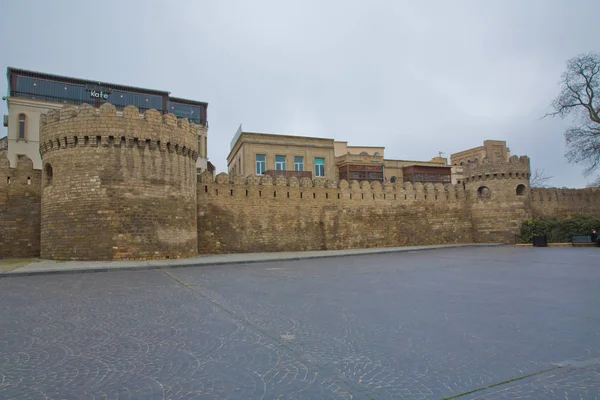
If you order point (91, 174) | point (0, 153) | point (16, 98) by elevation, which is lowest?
point (91, 174)

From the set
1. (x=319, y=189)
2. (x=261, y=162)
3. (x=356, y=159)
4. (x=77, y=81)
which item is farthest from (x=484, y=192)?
(x=77, y=81)

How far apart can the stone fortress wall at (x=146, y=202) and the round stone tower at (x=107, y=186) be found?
4 cm

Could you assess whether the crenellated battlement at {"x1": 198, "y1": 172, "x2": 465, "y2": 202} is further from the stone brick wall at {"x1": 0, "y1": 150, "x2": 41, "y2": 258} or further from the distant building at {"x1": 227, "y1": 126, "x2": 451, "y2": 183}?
the distant building at {"x1": 227, "y1": 126, "x2": 451, "y2": 183}

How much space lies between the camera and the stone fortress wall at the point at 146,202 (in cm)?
1417

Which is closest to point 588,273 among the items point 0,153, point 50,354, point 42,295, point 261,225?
point 50,354

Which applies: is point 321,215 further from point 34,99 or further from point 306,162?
point 34,99

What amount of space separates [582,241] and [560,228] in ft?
6.78

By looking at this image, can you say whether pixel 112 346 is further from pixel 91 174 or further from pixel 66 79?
pixel 66 79

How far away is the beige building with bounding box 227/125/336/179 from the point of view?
3064cm

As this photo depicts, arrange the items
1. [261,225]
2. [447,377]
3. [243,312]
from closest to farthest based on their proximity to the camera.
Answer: [447,377], [243,312], [261,225]

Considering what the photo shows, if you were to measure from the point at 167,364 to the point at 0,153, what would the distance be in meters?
16.4

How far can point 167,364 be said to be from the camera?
3.51 metres

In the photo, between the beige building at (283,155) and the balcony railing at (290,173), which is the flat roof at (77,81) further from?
the balcony railing at (290,173)

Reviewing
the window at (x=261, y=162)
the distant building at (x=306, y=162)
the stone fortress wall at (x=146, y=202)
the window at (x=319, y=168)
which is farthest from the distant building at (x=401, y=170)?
the stone fortress wall at (x=146, y=202)
